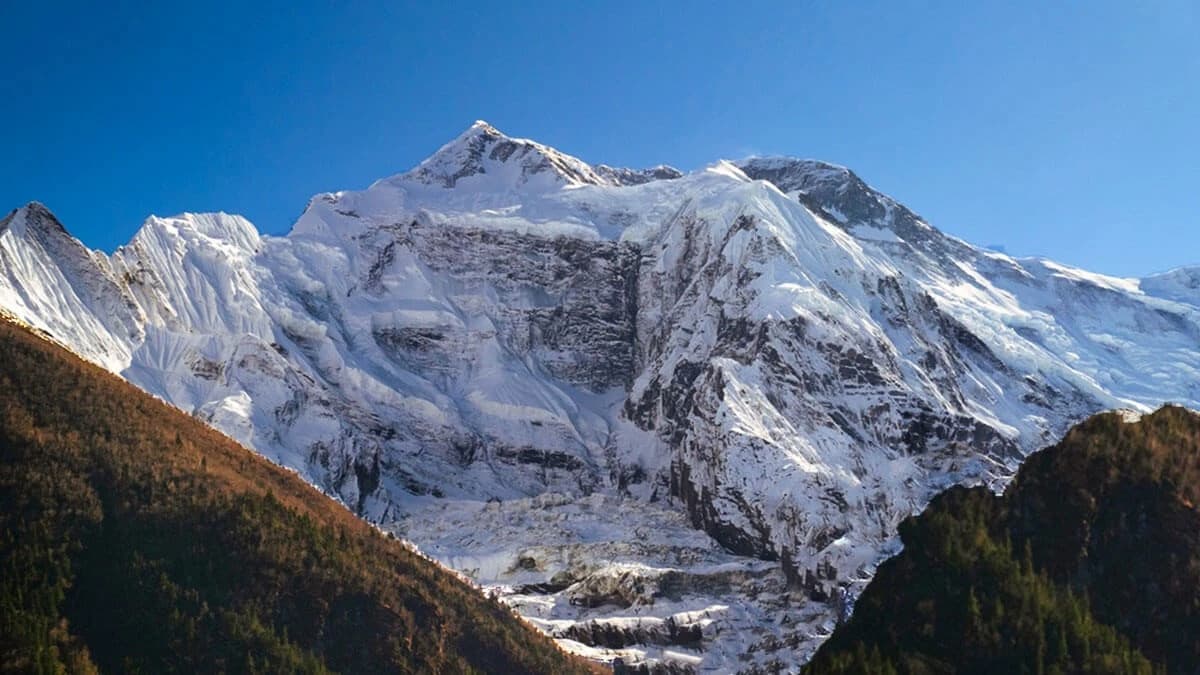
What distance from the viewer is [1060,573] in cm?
9588

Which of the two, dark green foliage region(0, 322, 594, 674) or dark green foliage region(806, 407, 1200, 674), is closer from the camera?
dark green foliage region(806, 407, 1200, 674)

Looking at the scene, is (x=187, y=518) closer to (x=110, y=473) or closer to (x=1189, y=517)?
(x=110, y=473)

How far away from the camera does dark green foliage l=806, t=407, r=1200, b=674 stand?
91062 millimetres

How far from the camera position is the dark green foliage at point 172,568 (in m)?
126

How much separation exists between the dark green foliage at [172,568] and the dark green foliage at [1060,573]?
53.7 metres

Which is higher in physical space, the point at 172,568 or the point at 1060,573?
the point at 172,568

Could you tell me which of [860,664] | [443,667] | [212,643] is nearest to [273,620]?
[212,643]

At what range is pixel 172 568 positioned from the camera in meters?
132

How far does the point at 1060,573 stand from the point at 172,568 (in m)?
73.4

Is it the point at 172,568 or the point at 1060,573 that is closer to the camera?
the point at 1060,573

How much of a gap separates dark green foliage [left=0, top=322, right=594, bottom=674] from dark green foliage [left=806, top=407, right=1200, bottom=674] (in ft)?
176

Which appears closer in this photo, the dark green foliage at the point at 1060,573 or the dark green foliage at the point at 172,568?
the dark green foliage at the point at 1060,573

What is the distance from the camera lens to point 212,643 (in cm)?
12769

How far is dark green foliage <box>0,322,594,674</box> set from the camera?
125750mm
